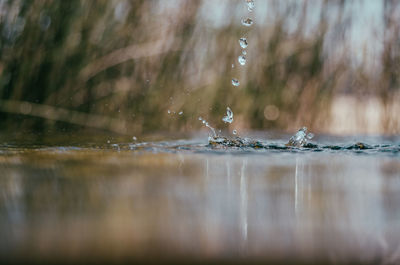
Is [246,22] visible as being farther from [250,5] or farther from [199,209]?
[199,209]

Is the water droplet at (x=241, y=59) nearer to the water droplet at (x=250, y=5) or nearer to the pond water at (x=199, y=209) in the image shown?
the water droplet at (x=250, y=5)

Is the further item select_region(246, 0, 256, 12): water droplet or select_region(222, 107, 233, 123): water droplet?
select_region(222, 107, 233, 123): water droplet

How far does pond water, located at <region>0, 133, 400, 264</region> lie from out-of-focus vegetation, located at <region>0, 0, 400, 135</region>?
1529 millimetres

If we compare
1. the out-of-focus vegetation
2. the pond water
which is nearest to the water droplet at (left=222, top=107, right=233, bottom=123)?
the out-of-focus vegetation

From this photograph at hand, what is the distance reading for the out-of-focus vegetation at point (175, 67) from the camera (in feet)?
10.6

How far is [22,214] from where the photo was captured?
2.78 ft

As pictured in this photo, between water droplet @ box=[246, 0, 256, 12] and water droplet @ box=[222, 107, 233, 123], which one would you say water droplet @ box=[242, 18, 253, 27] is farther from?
water droplet @ box=[222, 107, 233, 123]

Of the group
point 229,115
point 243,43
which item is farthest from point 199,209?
point 229,115

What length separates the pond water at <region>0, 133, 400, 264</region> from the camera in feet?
2.07

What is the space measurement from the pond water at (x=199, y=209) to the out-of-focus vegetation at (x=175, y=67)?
1.53 m

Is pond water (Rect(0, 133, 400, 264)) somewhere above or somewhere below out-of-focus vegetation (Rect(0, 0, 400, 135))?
below

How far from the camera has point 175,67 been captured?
369 cm

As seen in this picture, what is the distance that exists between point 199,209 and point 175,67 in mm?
2826

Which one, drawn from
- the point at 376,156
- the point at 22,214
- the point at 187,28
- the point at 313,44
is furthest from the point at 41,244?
the point at 313,44
